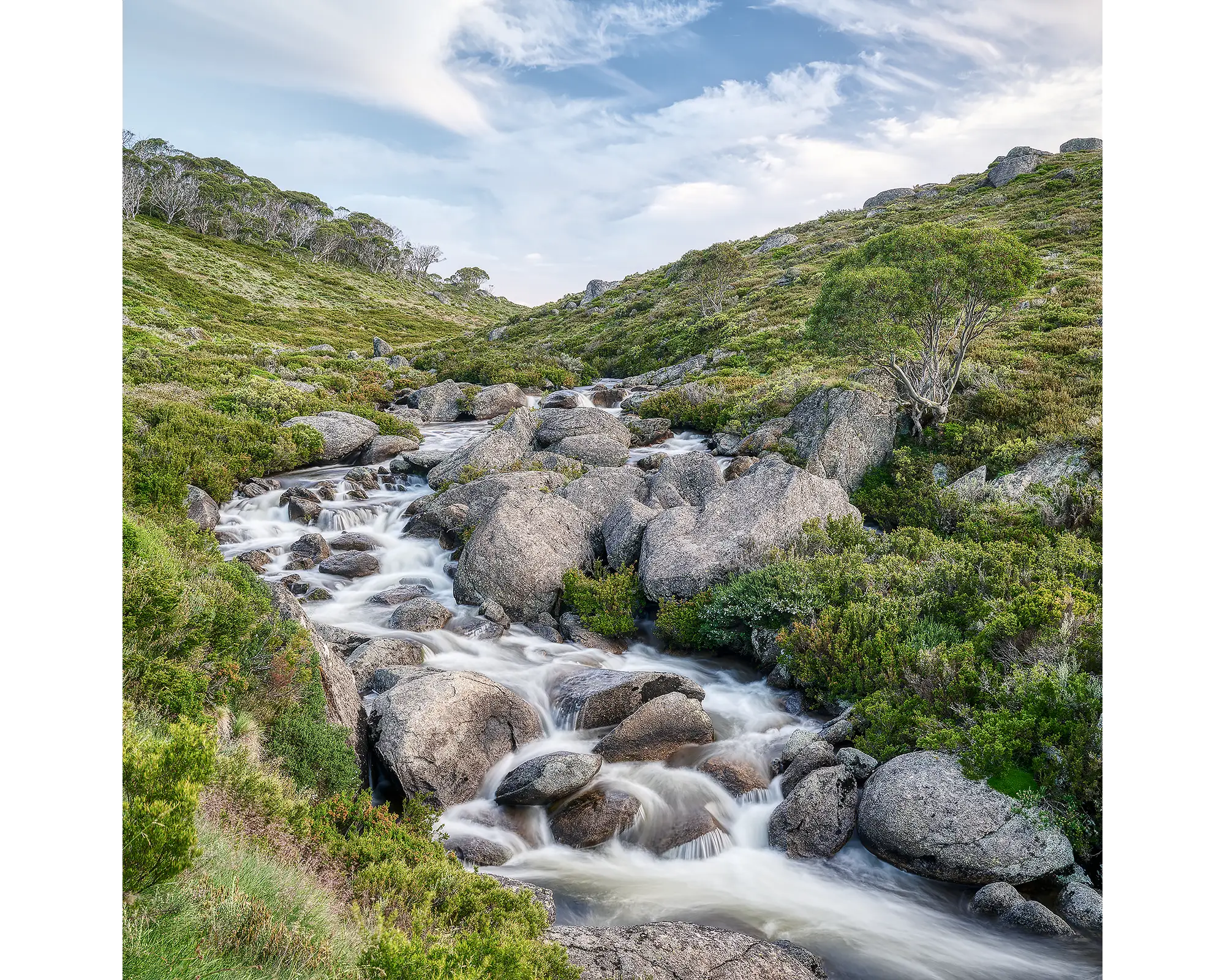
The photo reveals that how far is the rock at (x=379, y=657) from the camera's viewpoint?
35.1ft

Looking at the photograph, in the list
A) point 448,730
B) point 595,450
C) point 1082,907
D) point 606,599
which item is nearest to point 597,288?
point 595,450

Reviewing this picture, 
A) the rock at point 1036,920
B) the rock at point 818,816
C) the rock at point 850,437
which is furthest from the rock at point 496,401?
the rock at point 1036,920

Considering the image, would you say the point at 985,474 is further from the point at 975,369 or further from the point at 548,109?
the point at 548,109

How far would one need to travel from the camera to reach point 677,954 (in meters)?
5.73

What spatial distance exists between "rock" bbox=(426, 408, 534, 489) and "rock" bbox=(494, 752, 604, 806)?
11.9 meters

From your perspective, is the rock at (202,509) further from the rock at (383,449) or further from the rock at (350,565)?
the rock at (383,449)

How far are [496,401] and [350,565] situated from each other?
59.8ft

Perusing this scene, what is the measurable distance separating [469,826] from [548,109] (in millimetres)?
8365

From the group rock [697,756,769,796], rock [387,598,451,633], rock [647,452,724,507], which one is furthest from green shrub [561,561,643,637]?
rock [697,756,769,796]

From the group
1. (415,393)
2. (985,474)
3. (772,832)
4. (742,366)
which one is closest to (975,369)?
(985,474)

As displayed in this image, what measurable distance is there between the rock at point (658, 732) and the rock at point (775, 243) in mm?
67223

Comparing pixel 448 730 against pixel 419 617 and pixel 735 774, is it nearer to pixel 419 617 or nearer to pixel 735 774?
pixel 735 774

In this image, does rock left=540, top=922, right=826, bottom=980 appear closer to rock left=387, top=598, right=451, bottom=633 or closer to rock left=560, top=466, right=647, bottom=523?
rock left=387, top=598, right=451, bottom=633
